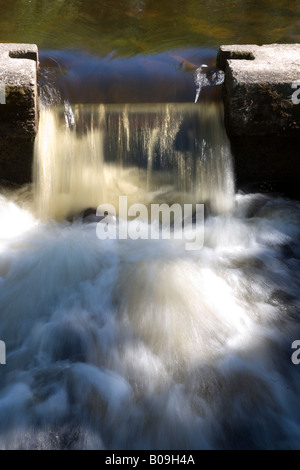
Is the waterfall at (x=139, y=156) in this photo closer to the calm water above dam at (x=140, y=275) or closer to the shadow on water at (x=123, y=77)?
the calm water above dam at (x=140, y=275)

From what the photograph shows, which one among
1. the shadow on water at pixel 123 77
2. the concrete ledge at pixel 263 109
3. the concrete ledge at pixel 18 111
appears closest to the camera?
the concrete ledge at pixel 18 111

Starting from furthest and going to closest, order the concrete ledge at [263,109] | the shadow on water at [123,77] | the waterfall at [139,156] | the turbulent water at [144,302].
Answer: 1. the shadow on water at [123,77]
2. the waterfall at [139,156]
3. the concrete ledge at [263,109]
4. the turbulent water at [144,302]

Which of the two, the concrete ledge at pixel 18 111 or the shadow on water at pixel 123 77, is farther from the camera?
the shadow on water at pixel 123 77

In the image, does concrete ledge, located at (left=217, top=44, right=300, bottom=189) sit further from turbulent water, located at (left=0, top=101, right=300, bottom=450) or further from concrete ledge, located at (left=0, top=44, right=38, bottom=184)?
concrete ledge, located at (left=0, top=44, right=38, bottom=184)

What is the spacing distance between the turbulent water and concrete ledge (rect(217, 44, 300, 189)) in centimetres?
19

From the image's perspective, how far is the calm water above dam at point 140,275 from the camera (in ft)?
6.89

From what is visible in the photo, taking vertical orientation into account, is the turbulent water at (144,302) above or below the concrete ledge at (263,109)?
below

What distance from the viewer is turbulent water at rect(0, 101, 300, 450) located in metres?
2.08

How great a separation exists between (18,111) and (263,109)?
1810 millimetres

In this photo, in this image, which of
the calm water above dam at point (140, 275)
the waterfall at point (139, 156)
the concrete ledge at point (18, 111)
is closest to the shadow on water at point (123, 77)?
the calm water above dam at point (140, 275)

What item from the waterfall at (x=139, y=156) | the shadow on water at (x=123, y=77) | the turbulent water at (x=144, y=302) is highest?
the shadow on water at (x=123, y=77)

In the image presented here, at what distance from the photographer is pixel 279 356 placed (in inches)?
95.0
